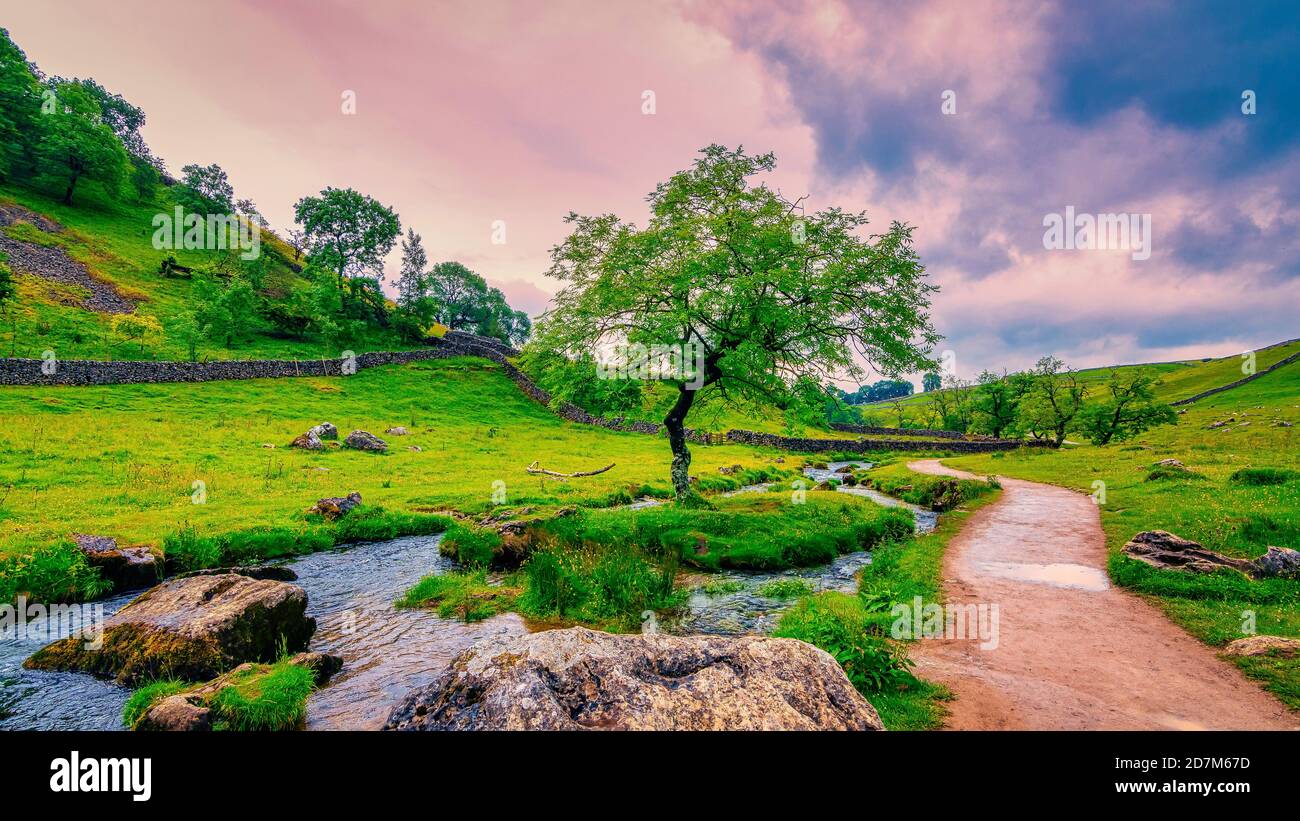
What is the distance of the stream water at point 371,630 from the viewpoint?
7.96 metres

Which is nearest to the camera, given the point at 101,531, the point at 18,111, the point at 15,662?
the point at 15,662

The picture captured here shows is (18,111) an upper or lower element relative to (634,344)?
upper

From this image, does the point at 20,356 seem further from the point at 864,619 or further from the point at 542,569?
the point at 864,619

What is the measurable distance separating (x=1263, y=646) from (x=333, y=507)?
2578 centimetres

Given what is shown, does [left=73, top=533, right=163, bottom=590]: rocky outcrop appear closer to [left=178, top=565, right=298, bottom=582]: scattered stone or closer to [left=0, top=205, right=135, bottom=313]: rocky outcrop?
[left=178, top=565, right=298, bottom=582]: scattered stone

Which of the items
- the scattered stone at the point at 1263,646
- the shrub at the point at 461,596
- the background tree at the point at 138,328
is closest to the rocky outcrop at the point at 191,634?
the shrub at the point at 461,596

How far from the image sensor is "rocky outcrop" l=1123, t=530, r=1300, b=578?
11.5 meters

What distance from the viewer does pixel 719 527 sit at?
19.7 meters

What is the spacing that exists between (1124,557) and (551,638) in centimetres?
1650

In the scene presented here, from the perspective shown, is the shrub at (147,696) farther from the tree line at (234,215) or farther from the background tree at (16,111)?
the background tree at (16,111)

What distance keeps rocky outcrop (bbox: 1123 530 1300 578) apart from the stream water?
7370 mm

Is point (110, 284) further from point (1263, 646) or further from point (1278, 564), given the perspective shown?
point (1278, 564)

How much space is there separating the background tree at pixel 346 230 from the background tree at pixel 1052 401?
10519cm
